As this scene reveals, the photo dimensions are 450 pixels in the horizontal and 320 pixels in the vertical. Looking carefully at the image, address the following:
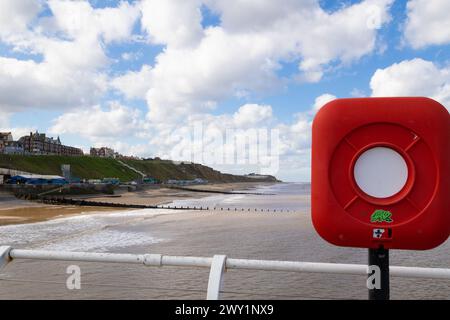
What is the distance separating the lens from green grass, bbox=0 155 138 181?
11938 cm

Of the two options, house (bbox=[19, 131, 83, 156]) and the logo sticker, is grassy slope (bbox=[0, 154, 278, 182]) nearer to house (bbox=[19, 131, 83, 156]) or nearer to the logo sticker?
house (bbox=[19, 131, 83, 156])

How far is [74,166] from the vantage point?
148000 mm

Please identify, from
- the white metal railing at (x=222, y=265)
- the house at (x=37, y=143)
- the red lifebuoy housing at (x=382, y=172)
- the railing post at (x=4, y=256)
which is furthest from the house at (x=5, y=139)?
the red lifebuoy housing at (x=382, y=172)

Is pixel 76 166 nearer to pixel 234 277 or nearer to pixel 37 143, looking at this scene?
pixel 37 143

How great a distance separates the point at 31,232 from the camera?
28.9 m

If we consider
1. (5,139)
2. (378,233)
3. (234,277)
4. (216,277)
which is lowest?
(234,277)

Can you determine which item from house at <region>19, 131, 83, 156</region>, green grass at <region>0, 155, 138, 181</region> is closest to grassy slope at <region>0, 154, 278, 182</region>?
green grass at <region>0, 155, 138, 181</region>

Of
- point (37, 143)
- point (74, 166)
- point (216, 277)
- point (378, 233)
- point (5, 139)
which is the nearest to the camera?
point (378, 233)

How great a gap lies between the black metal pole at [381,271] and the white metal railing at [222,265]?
60 millimetres

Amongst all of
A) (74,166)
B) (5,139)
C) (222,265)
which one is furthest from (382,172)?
(5,139)

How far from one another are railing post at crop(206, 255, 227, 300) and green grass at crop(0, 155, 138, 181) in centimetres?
12253

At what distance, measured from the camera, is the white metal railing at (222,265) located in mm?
2479

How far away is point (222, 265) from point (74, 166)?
155 metres

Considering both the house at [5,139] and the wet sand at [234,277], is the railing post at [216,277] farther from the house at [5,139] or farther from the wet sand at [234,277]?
the house at [5,139]
